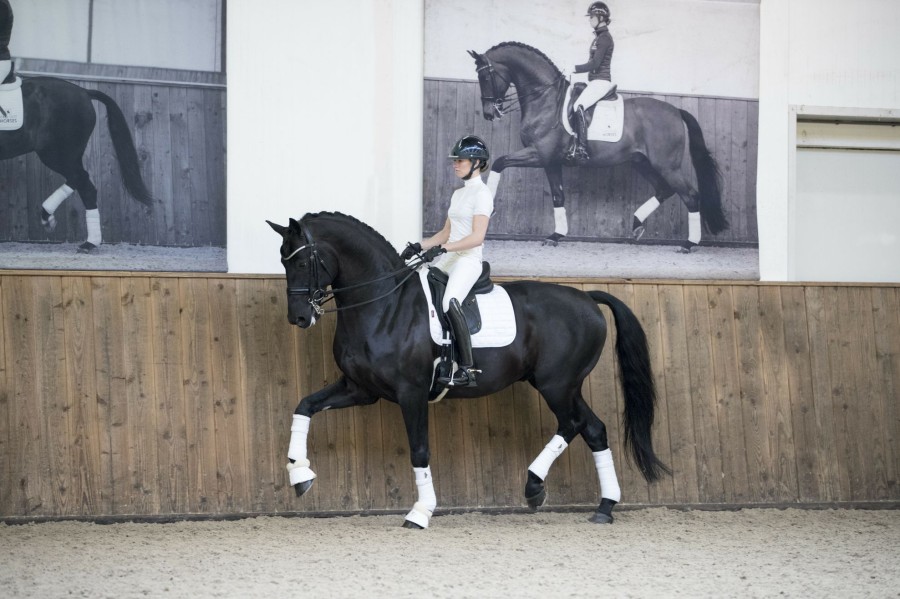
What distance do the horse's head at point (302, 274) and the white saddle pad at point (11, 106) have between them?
6.45 ft

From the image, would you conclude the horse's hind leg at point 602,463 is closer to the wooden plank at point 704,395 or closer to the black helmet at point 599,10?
the wooden plank at point 704,395

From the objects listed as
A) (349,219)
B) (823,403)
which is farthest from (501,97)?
(823,403)

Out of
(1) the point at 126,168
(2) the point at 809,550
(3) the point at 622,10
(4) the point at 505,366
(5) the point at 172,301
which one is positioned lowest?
(2) the point at 809,550

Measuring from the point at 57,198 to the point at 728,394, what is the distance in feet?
14.5

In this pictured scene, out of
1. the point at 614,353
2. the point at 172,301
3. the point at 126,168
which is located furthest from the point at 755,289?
the point at 126,168

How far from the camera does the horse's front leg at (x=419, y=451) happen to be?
→ 16.6 ft

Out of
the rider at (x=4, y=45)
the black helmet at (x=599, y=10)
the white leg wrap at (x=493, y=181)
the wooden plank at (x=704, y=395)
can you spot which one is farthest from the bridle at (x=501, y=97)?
the rider at (x=4, y=45)

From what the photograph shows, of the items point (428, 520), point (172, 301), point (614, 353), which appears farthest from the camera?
point (614, 353)

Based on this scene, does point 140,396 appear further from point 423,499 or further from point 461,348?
point 461,348

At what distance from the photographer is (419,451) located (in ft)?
16.6

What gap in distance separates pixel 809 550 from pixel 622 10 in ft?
12.1

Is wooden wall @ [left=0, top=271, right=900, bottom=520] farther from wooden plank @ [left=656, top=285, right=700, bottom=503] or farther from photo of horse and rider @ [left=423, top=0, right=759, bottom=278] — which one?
photo of horse and rider @ [left=423, top=0, right=759, bottom=278]

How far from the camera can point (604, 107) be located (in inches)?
248

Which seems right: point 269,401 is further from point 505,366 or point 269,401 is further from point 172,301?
point 505,366
